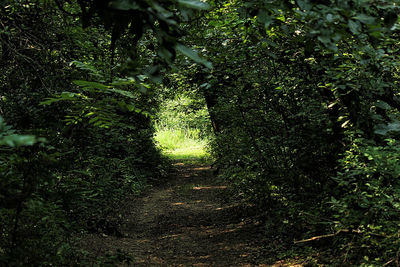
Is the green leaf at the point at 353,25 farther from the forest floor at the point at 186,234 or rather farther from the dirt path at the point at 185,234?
the dirt path at the point at 185,234

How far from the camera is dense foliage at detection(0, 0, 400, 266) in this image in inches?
86.8

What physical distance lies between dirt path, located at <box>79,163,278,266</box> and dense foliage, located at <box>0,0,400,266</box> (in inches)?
21.3

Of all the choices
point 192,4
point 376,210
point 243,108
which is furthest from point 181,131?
point 192,4

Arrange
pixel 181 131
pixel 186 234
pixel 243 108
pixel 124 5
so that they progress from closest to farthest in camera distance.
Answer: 1. pixel 124 5
2. pixel 243 108
3. pixel 186 234
4. pixel 181 131

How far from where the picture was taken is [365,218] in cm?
366

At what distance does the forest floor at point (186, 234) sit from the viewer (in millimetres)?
5711

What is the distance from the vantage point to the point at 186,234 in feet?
24.3

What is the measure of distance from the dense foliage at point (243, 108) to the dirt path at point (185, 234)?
0.54 meters

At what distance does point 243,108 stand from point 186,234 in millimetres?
3038

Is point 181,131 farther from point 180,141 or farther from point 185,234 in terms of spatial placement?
point 185,234

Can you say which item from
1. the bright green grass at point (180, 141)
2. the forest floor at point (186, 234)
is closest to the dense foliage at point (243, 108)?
the forest floor at point (186, 234)

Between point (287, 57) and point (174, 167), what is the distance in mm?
11375

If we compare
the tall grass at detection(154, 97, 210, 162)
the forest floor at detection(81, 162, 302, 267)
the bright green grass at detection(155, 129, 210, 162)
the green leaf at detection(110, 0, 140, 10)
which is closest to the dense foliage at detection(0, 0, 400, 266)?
the green leaf at detection(110, 0, 140, 10)

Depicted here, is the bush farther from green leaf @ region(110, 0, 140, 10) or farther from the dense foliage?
green leaf @ region(110, 0, 140, 10)
